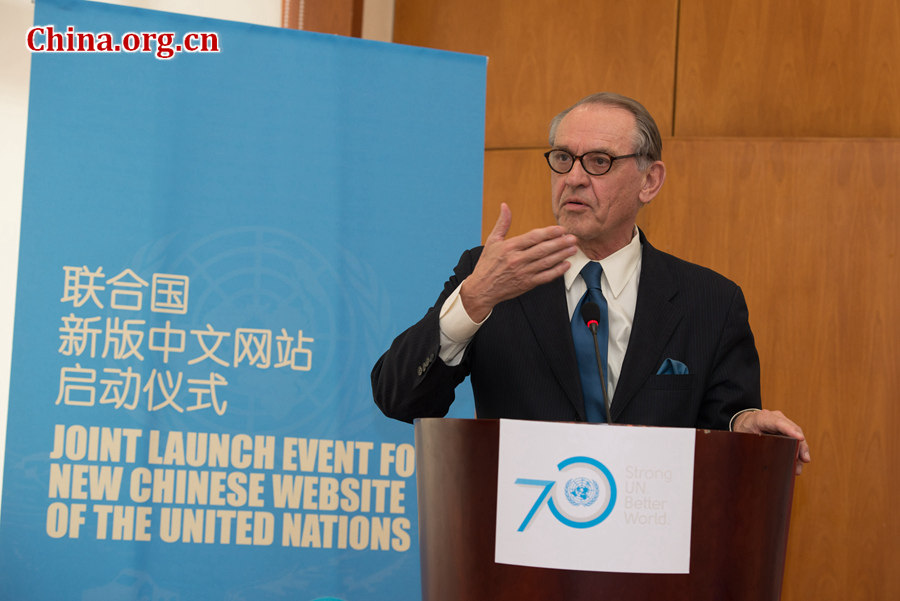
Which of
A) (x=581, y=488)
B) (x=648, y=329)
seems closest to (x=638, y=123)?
(x=648, y=329)

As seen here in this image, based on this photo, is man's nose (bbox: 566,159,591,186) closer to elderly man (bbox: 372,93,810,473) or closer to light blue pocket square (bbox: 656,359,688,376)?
elderly man (bbox: 372,93,810,473)

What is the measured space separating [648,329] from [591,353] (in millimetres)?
119

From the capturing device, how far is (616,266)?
5.90ft

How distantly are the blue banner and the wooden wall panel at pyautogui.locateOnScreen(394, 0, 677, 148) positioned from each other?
51.3 inches

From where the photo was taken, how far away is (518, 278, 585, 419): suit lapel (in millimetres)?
1595

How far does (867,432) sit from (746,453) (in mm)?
2524

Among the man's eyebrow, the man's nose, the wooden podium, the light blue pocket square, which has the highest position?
the man's eyebrow

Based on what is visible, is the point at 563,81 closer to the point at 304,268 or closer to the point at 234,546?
the point at 304,268

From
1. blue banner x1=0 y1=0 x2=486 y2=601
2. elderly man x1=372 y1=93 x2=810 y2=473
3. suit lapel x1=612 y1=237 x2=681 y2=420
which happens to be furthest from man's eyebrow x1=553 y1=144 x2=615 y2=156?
blue banner x1=0 y1=0 x2=486 y2=601

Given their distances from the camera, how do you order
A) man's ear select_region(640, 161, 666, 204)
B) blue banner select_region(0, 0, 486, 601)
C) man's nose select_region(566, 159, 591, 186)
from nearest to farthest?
man's nose select_region(566, 159, 591, 186) < man's ear select_region(640, 161, 666, 204) < blue banner select_region(0, 0, 486, 601)

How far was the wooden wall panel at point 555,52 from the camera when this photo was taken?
374 centimetres

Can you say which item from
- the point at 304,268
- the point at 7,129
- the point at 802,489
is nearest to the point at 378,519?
the point at 304,268

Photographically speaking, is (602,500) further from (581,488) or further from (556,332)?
(556,332)

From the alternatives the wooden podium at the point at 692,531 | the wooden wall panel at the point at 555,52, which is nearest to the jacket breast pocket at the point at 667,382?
the wooden podium at the point at 692,531
